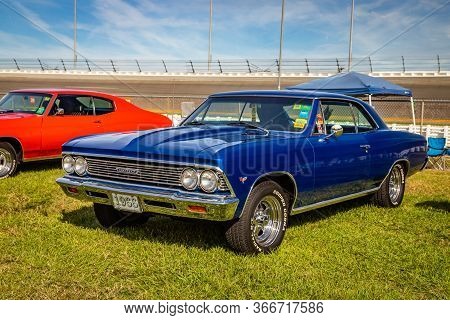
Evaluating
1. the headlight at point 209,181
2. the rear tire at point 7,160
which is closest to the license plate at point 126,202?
the headlight at point 209,181

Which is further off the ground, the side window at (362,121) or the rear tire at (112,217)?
the side window at (362,121)

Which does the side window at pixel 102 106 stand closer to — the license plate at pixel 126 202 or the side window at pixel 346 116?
the side window at pixel 346 116

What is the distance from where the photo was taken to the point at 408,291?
3662 millimetres

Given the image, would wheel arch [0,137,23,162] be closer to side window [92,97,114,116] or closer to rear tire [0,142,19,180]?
rear tire [0,142,19,180]

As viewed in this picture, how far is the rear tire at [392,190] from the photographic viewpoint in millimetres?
6394

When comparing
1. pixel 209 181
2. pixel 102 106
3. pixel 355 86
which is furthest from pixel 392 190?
pixel 355 86

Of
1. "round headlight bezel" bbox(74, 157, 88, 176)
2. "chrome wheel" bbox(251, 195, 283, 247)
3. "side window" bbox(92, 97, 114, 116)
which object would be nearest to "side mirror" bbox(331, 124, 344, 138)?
"chrome wheel" bbox(251, 195, 283, 247)

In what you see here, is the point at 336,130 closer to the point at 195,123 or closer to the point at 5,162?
the point at 195,123

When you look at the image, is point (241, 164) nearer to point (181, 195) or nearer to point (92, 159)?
point (181, 195)

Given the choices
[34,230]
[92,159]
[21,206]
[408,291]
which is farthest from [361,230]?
A: [21,206]

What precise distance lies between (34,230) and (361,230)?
3463mm

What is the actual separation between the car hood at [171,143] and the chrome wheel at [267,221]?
1.97 feet

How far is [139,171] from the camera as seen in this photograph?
13.9 ft

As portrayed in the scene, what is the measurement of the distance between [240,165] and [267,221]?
752 mm
